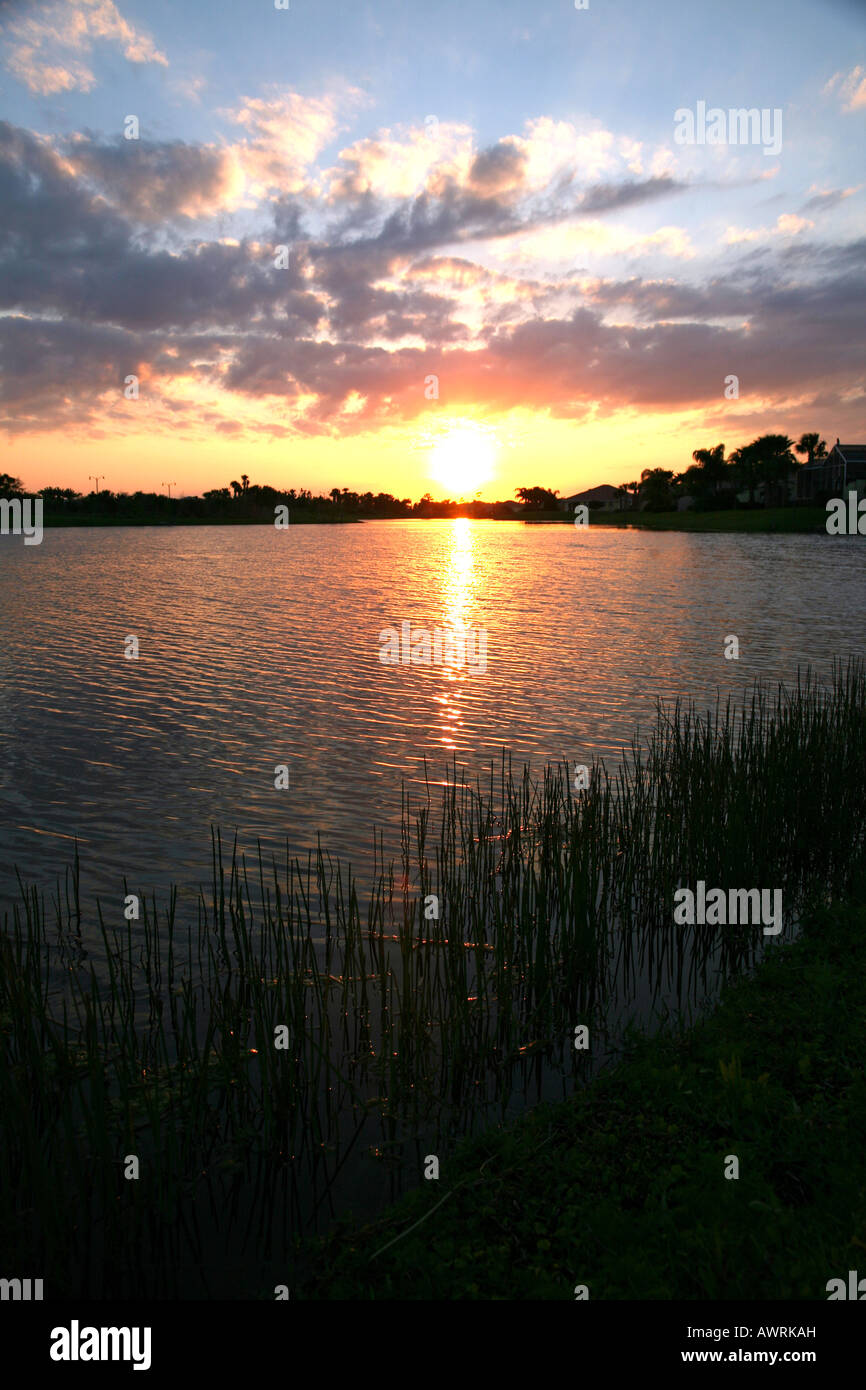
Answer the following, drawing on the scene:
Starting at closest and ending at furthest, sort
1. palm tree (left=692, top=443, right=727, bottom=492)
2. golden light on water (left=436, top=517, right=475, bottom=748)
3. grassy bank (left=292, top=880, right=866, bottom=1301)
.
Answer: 1. grassy bank (left=292, top=880, right=866, bottom=1301)
2. golden light on water (left=436, top=517, right=475, bottom=748)
3. palm tree (left=692, top=443, right=727, bottom=492)

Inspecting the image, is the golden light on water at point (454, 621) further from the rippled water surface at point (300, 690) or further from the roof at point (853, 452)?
the roof at point (853, 452)

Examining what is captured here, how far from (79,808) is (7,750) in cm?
335

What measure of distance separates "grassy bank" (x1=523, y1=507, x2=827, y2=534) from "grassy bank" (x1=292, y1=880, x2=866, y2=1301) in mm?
73760

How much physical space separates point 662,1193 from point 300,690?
47.7ft

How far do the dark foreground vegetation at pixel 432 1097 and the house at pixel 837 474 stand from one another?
303 ft

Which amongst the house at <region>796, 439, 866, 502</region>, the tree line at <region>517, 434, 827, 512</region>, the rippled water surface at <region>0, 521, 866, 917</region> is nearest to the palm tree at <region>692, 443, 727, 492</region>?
the tree line at <region>517, 434, 827, 512</region>

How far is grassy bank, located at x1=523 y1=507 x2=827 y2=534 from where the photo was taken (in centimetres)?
8603

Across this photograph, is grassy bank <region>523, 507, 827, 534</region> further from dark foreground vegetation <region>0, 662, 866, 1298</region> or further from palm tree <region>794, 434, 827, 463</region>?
dark foreground vegetation <region>0, 662, 866, 1298</region>

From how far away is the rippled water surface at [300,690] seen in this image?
10.1 metres

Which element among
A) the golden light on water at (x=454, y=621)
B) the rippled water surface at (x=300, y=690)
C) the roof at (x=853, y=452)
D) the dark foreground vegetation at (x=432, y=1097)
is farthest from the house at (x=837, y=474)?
the dark foreground vegetation at (x=432, y=1097)

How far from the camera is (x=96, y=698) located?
1655 centimetres

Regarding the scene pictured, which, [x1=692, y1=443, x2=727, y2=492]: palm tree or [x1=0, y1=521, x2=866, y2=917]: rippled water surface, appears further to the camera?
[x1=692, y1=443, x2=727, y2=492]: palm tree
